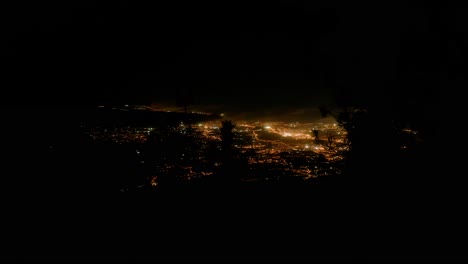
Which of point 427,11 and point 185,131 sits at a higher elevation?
point 427,11

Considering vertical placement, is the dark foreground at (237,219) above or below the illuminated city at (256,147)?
→ below

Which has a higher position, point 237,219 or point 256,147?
point 256,147

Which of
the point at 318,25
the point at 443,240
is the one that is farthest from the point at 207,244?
the point at 318,25

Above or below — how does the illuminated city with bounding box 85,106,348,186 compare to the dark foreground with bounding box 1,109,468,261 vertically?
above

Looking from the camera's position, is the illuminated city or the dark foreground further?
the illuminated city

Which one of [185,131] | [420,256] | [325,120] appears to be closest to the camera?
[420,256]

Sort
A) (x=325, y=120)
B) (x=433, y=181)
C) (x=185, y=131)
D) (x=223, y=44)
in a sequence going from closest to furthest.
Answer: (x=433, y=181) → (x=185, y=131) → (x=325, y=120) → (x=223, y=44)

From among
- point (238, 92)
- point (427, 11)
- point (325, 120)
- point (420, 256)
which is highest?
point (427, 11)

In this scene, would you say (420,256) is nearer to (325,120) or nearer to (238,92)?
(325,120)

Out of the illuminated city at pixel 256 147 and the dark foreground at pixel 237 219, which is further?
the illuminated city at pixel 256 147

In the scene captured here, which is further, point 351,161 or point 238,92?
point 238,92

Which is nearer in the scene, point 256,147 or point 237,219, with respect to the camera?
point 237,219
